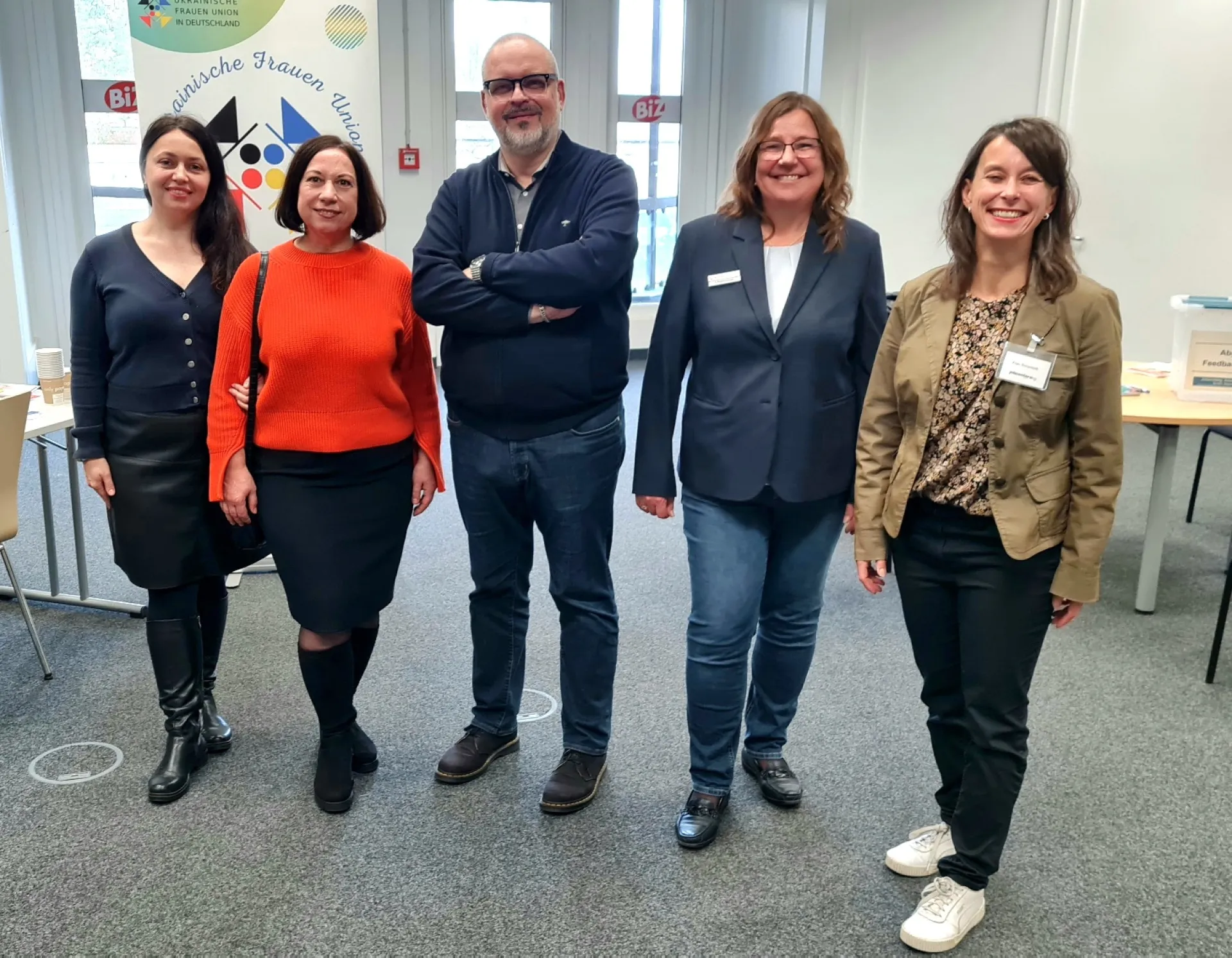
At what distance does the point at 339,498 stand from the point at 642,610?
1.58 metres

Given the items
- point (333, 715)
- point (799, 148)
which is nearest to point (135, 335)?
point (333, 715)

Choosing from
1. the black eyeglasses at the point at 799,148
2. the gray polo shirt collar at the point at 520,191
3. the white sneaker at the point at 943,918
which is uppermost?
the black eyeglasses at the point at 799,148

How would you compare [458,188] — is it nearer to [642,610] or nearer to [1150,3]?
[642,610]

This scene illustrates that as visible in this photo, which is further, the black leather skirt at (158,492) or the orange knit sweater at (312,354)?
the black leather skirt at (158,492)

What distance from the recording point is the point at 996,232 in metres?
1.62

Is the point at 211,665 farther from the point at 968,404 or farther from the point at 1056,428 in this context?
the point at 1056,428

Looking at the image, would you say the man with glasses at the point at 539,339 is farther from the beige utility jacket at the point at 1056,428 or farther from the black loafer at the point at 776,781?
the beige utility jacket at the point at 1056,428

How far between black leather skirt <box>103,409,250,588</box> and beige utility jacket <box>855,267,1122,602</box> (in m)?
1.46

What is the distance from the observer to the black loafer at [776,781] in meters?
2.27

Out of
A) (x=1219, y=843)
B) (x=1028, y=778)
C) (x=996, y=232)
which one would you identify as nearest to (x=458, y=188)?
(x=996, y=232)

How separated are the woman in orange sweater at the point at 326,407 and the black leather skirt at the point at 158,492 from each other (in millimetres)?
143

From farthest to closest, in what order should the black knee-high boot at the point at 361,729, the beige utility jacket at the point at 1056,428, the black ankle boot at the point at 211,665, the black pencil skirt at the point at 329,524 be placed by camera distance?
1. the black ankle boot at the point at 211,665
2. the black knee-high boot at the point at 361,729
3. the black pencil skirt at the point at 329,524
4. the beige utility jacket at the point at 1056,428

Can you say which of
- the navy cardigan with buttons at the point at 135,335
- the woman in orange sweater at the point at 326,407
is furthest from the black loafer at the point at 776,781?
the navy cardigan with buttons at the point at 135,335

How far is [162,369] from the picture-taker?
2158 mm
